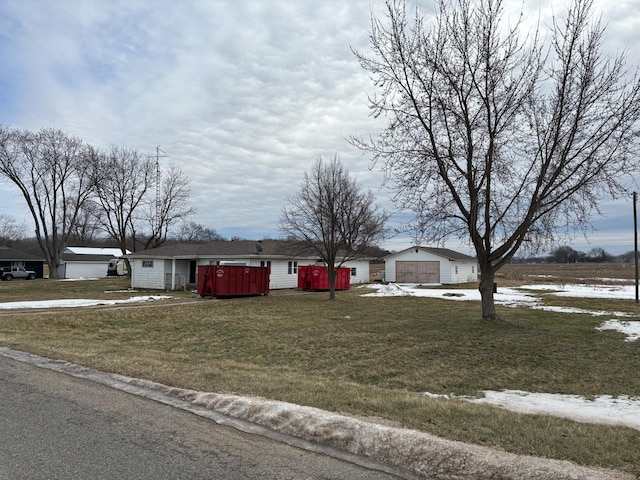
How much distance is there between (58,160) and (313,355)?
44902 millimetres

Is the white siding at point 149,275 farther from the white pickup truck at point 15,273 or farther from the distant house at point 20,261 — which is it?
the distant house at point 20,261

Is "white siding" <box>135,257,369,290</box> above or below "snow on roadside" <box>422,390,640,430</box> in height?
above

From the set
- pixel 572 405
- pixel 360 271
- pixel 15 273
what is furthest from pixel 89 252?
pixel 572 405

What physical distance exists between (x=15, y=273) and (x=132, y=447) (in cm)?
5580

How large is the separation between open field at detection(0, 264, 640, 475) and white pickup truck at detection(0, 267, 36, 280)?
37.8 m

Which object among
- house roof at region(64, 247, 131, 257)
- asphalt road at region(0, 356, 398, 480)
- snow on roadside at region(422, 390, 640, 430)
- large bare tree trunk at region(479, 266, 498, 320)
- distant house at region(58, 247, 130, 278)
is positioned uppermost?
house roof at region(64, 247, 131, 257)

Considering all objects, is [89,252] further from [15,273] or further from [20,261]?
[15,273]

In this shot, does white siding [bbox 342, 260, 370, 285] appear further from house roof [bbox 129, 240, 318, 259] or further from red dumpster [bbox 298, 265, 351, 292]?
house roof [bbox 129, 240, 318, 259]

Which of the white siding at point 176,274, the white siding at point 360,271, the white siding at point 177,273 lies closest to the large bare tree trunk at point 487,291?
the white siding at point 177,273

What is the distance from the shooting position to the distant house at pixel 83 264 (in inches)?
2169

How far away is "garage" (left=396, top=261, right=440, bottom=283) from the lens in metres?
44.3

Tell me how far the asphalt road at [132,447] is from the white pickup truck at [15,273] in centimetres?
5305

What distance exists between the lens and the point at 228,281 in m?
26.5

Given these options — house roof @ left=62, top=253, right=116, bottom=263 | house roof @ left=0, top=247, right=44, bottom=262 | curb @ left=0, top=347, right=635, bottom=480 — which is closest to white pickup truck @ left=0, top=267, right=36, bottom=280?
house roof @ left=0, top=247, right=44, bottom=262
